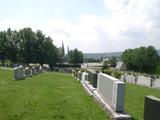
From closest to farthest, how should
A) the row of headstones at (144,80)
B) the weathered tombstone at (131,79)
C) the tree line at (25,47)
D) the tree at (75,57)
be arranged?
the row of headstones at (144,80) → the weathered tombstone at (131,79) → the tree line at (25,47) → the tree at (75,57)

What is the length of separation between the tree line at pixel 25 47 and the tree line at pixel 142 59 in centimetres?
4236

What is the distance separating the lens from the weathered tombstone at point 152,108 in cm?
770

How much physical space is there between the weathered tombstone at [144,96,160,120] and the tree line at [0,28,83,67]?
284 ft

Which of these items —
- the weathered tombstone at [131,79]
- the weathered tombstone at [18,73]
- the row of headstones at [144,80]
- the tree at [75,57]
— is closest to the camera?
the weathered tombstone at [18,73]

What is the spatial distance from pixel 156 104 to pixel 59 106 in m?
5.98

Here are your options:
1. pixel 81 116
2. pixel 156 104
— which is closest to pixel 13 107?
pixel 81 116

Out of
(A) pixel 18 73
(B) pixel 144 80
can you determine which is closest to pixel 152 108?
(A) pixel 18 73

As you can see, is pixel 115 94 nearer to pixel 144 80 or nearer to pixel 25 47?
pixel 144 80

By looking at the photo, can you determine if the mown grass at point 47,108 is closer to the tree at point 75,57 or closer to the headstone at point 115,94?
the headstone at point 115,94

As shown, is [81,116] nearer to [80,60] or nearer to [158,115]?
[158,115]

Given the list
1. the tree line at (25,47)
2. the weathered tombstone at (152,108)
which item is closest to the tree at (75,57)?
the tree line at (25,47)

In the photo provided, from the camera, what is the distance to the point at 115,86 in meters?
11.4

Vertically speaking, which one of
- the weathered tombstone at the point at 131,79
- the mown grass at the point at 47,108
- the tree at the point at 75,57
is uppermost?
the tree at the point at 75,57

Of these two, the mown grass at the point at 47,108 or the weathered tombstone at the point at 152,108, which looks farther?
the mown grass at the point at 47,108
